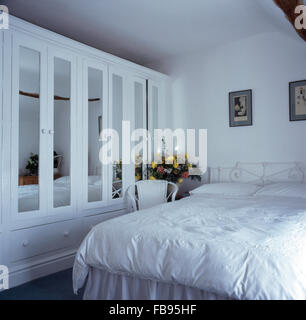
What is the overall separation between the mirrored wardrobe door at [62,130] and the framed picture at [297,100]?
245 cm

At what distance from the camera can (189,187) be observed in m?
4.24

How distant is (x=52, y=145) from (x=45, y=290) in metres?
1.29

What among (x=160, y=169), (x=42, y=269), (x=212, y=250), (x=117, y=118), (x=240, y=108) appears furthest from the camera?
(x=160, y=169)

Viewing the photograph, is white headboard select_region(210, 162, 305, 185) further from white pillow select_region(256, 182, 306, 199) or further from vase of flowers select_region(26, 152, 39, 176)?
vase of flowers select_region(26, 152, 39, 176)

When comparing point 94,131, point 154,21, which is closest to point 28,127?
point 94,131

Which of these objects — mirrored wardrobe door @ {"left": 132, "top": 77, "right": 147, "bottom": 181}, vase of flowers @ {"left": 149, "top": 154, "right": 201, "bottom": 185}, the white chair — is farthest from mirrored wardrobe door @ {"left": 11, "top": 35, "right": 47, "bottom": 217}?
vase of flowers @ {"left": 149, "top": 154, "right": 201, "bottom": 185}

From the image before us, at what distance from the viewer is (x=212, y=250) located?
1495 millimetres

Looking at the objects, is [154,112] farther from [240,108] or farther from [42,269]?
[42,269]

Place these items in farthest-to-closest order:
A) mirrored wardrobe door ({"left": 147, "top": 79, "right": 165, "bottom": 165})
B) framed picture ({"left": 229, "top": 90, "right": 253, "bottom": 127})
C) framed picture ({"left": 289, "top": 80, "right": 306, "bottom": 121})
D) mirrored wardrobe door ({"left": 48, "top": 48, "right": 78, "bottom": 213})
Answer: mirrored wardrobe door ({"left": 147, "top": 79, "right": 165, "bottom": 165})
framed picture ({"left": 229, "top": 90, "right": 253, "bottom": 127})
framed picture ({"left": 289, "top": 80, "right": 306, "bottom": 121})
mirrored wardrobe door ({"left": 48, "top": 48, "right": 78, "bottom": 213})

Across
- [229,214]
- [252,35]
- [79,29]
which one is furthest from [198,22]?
[229,214]

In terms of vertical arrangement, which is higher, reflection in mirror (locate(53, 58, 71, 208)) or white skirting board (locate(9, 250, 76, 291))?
reflection in mirror (locate(53, 58, 71, 208))

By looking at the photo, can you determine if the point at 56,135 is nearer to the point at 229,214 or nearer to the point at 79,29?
the point at 79,29

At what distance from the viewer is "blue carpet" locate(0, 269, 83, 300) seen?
7.55 feet

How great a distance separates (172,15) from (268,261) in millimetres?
2684
